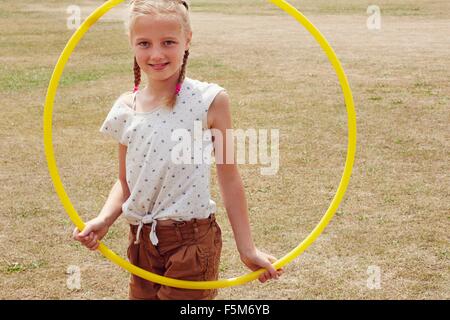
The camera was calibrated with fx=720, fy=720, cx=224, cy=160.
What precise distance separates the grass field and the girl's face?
2720 millimetres

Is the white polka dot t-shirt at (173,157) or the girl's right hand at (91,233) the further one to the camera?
Answer: the girl's right hand at (91,233)

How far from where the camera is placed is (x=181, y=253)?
11.5ft

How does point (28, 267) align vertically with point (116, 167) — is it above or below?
below

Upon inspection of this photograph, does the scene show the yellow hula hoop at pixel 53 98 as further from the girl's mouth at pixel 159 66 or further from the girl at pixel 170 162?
the girl's mouth at pixel 159 66

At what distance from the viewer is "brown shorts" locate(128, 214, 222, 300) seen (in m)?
3.49

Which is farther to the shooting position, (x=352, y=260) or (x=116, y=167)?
(x=116, y=167)

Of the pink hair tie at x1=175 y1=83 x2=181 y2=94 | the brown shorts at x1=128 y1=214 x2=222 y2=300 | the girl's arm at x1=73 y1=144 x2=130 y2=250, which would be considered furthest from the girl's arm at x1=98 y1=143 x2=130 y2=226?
the pink hair tie at x1=175 y1=83 x2=181 y2=94

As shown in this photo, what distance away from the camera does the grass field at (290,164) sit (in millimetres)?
5996

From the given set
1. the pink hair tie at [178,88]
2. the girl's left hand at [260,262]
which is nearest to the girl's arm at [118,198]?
the pink hair tie at [178,88]

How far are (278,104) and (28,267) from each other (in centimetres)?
646

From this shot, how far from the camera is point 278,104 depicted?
11.8 m

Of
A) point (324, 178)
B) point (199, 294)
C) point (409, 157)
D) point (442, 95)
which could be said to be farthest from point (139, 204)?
point (442, 95)

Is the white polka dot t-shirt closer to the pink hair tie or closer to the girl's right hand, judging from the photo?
the pink hair tie
